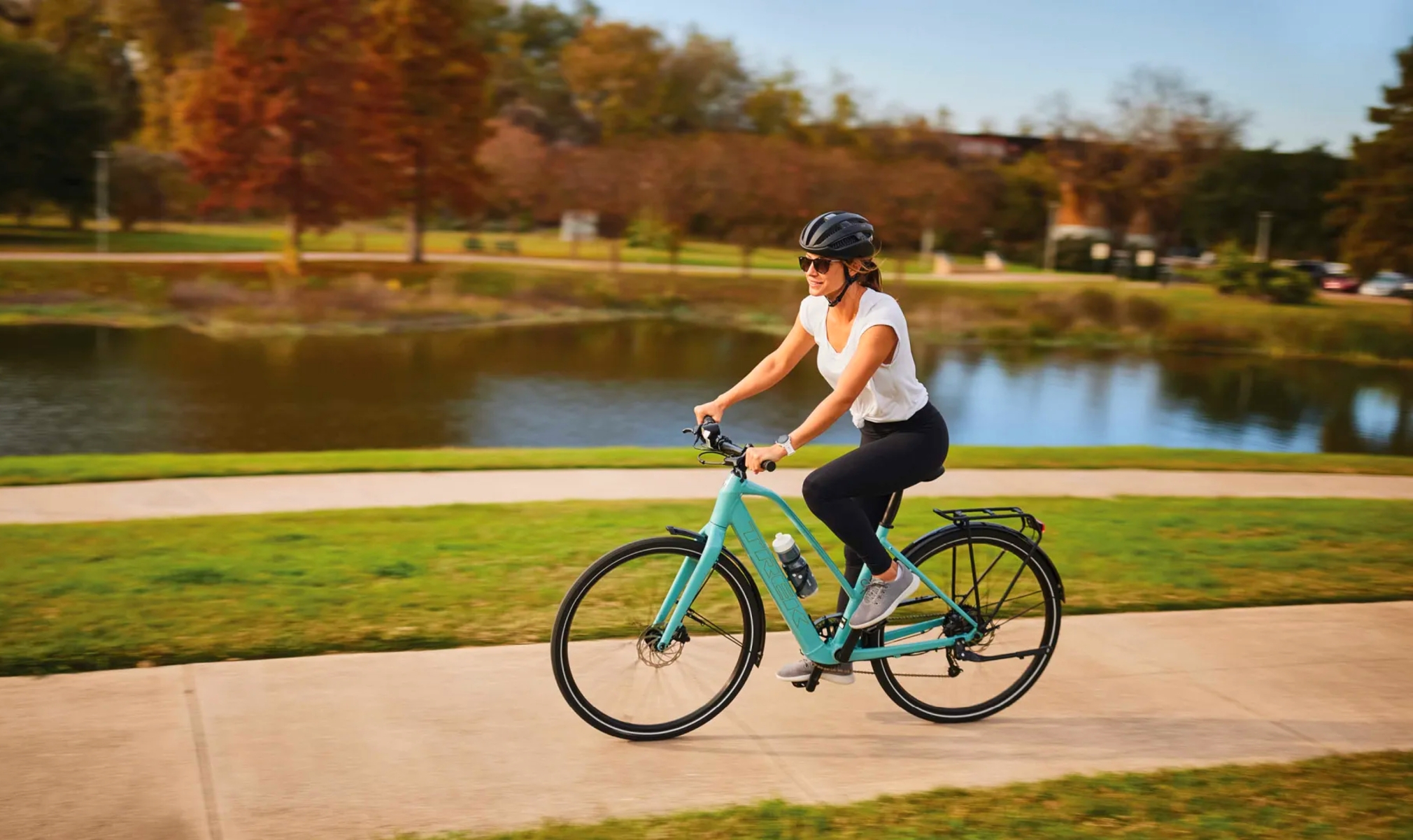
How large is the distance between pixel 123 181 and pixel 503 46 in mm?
22634

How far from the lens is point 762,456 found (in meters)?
4.34

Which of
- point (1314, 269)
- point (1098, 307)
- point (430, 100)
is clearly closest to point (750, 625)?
point (1098, 307)

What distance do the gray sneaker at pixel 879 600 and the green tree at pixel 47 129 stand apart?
4472 centimetres

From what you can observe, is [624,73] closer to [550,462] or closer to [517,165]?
[517,165]

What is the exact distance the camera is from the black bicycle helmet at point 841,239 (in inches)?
175

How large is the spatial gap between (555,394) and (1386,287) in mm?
41590

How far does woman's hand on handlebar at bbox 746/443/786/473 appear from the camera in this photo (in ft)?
14.1

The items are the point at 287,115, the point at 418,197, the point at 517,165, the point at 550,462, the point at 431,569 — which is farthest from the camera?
the point at 517,165

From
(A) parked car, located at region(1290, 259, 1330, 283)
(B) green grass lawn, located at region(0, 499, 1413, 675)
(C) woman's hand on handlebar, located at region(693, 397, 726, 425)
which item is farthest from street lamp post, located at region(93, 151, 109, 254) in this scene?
(C) woman's hand on handlebar, located at region(693, 397, 726, 425)

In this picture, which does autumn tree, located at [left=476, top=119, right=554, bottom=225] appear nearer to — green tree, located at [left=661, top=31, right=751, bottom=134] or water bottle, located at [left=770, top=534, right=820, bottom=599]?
green tree, located at [left=661, top=31, right=751, bottom=134]

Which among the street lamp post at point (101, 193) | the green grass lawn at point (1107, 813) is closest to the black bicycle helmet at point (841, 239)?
the green grass lawn at point (1107, 813)

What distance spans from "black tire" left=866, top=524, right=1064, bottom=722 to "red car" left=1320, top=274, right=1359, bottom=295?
170 feet

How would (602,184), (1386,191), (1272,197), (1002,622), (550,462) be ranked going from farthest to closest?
(1272,197) → (602,184) → (1386,191) → (550,462) → (1002,622)

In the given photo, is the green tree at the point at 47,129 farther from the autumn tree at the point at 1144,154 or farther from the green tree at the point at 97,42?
the autumn tree at the point at 1144,154
